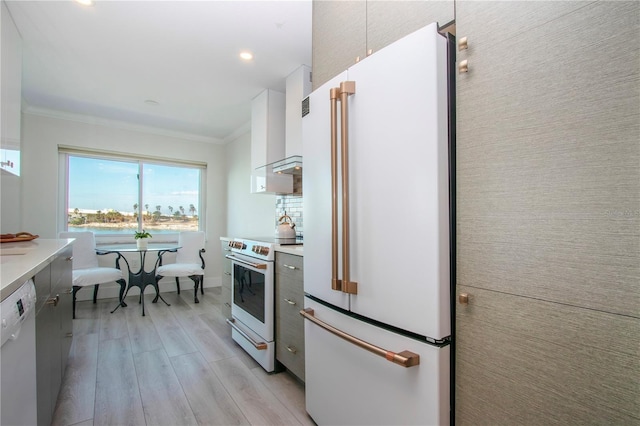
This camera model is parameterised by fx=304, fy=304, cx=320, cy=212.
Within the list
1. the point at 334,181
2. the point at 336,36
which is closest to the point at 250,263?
the point at 334,181

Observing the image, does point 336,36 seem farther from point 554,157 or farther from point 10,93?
point 10,93

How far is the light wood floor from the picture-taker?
1726 mm

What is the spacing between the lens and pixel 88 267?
3.79 metres

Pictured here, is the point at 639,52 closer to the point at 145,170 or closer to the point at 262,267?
the point at 262,267

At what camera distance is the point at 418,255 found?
3.34 ft

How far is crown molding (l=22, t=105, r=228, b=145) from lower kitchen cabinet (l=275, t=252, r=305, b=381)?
11.7 feet

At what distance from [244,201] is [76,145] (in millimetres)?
2301

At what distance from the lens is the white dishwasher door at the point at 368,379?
1.00m

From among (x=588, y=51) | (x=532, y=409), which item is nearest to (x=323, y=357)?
(x=532, y=409)

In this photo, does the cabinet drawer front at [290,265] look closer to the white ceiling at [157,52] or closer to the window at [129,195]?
the white ceiling at [157,52]

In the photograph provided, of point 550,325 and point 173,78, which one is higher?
point 173,78

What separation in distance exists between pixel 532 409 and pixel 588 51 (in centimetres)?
93

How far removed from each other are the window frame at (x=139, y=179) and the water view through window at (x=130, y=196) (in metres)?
0.03

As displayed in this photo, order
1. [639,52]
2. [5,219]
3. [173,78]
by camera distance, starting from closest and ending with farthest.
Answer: [639,52], [173,78], [5,219]
